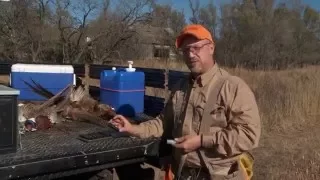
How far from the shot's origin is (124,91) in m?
4.36

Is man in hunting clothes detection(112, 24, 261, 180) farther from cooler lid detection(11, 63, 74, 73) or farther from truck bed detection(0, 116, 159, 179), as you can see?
cooler lid detection(11, 63, 74, 73)

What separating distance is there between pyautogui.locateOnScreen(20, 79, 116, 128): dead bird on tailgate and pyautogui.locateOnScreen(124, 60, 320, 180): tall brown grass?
2.32m

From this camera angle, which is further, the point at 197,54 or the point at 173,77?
the point at 173,77

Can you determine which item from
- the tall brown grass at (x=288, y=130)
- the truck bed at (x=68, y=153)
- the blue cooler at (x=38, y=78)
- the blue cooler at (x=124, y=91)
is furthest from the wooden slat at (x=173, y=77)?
the tall brown grass at (x=288, y=130)

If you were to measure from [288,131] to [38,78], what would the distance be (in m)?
5.02

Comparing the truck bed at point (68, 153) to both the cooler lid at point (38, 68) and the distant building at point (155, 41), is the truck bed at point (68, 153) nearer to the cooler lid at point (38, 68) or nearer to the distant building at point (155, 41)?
the cooler lid at point (38, 68)

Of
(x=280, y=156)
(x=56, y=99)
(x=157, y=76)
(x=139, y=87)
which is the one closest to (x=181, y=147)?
(x=56, y=99)

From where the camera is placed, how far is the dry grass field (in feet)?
18.5

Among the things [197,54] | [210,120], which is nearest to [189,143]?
[210,120]

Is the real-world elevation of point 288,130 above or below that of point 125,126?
below

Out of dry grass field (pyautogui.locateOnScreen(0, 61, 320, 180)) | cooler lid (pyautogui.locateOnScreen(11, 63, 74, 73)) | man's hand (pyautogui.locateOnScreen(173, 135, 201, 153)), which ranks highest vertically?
cooler lid (pyautogui.locateOnScreen(11, 63, 74, 73))

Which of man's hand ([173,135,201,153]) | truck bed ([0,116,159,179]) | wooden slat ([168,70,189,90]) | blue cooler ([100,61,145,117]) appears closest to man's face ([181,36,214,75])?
man's hand ([173,135,201,153])

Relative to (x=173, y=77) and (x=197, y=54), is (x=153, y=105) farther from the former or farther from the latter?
(x=197, y=54)

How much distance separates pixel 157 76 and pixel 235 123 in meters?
2.63
